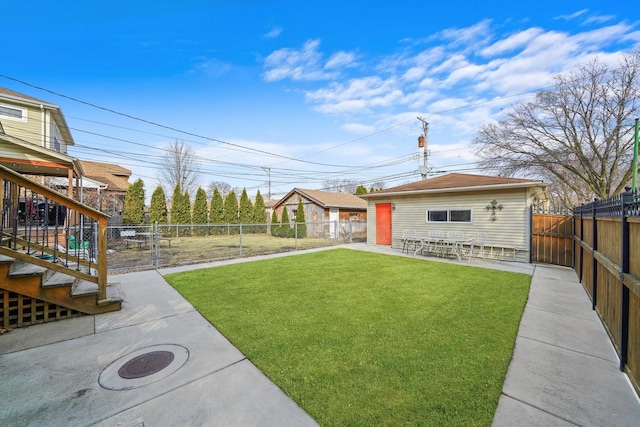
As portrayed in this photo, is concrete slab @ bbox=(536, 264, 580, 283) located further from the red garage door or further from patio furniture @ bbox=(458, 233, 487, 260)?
the red garage door

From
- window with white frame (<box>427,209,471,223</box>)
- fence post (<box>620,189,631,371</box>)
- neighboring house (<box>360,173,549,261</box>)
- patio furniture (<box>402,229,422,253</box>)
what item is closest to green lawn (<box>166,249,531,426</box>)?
fence post (<box>620,189,631,371</box>)

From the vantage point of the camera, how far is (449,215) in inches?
405

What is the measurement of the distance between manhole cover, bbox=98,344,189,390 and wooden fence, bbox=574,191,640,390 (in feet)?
14.0

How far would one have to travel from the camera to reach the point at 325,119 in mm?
16250

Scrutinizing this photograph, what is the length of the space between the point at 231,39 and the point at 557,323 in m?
13.1

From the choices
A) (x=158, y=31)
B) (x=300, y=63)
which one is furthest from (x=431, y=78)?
(x=158, y=31)

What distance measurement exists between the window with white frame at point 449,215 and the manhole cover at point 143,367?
10063 millimetres

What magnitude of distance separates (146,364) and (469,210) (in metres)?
10.4

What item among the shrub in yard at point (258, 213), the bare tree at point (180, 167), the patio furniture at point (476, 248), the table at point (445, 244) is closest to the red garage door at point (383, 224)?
the table at point (445, 244)

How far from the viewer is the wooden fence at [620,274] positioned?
2.30 metres

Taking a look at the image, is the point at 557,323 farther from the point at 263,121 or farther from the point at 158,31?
the point at 263,121

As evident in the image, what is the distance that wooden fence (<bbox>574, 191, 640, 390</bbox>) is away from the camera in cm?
230

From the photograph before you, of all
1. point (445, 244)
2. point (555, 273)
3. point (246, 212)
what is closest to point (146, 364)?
point (555, 273)

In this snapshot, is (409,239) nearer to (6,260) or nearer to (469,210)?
(469,210)
